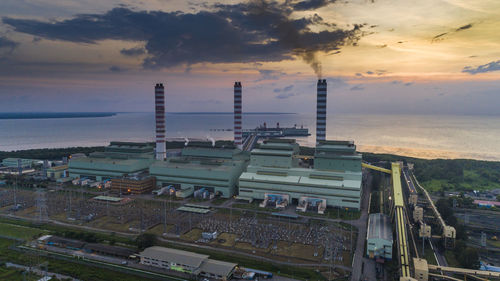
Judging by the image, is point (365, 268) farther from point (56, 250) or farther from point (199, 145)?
point (199, 145)

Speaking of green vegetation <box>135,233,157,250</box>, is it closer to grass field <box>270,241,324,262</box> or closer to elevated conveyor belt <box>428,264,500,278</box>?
grass field <box>270,241,324,262</box>

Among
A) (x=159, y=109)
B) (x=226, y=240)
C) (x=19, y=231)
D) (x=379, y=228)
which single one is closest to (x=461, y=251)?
(x=379, y=228)

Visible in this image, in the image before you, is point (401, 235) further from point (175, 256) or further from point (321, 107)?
point (321, 107)

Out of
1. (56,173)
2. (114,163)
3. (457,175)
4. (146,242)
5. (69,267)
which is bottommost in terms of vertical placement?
(69,267)

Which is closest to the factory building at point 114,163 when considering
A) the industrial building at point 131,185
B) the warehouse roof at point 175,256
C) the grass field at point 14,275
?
the industrial building at point 131,185

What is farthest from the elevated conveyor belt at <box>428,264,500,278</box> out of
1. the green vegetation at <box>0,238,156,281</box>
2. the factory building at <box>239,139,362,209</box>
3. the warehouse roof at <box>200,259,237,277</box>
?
the green vegetation at <box>0,238,156,281</box>

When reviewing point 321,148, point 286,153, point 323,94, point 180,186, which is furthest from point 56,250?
point 323,94
